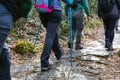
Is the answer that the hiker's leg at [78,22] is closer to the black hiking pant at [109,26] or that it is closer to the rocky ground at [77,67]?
the rocky ground at [77,67]

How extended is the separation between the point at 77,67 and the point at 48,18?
135cm

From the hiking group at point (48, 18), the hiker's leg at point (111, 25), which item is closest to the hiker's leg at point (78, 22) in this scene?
the hiking group at point (48, 18)

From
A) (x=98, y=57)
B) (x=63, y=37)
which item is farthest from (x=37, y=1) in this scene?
(x=63, y=37)

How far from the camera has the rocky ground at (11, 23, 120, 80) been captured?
5.80 metres

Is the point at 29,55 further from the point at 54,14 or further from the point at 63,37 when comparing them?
the point at 63,37

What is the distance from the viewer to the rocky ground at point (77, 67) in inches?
228

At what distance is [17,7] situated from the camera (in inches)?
129

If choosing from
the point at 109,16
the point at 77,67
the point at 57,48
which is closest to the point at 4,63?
the point at 57,48

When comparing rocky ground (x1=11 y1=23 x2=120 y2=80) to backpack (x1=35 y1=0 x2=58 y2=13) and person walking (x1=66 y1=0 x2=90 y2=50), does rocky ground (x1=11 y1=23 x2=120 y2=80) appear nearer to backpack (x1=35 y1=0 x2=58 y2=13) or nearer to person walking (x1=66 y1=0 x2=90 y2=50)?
person walking (x1=66 y1=0 x2=90 y2=50)

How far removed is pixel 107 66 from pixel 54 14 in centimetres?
197

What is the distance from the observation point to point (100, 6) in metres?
8.15

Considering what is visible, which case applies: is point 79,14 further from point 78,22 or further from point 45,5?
point 45,5

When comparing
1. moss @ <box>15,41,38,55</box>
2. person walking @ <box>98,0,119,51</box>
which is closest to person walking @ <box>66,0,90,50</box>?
person walking @ <box>98,0,119,51</box>

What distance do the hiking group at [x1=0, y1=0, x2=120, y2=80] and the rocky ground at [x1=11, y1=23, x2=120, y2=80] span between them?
239 millimetres
